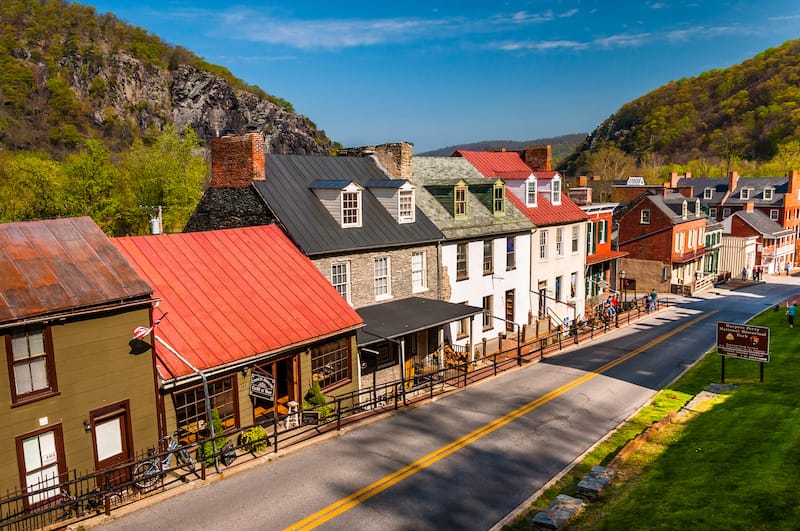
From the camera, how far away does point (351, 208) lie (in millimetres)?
25344

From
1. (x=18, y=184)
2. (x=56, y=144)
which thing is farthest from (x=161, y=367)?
(x=56, y=144)

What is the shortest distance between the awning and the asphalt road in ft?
9.98

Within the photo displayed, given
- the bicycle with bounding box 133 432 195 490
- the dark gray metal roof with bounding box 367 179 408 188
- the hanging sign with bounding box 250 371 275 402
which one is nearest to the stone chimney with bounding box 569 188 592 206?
the dark gray metal roof with bounding box 367 179 408 188

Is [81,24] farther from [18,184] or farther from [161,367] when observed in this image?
[161,367]

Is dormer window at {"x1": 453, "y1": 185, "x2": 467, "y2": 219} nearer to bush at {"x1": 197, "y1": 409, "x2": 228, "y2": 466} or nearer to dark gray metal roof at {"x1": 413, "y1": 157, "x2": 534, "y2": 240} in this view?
dark gray metal roof at {"x1": 413, "y1": 157, "x2": 534, "y2": 240}

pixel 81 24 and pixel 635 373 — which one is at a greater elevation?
pixel 81 24

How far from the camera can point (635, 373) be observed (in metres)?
25.9

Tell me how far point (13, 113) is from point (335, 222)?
105982 millimetres

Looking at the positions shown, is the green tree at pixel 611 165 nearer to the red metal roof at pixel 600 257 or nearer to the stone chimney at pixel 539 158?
the red metal roof at pixel 600 257

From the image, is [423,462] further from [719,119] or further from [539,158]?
[719,119]

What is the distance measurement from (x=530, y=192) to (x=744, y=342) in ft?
58.3

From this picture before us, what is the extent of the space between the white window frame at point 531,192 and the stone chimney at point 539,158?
606 centimetres

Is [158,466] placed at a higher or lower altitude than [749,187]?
lower

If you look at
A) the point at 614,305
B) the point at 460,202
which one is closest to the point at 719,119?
the point at 614,305
